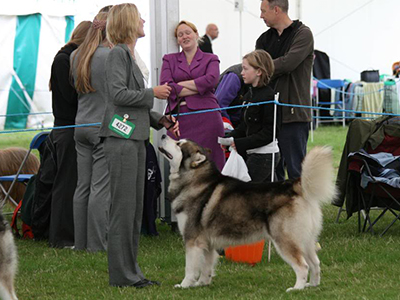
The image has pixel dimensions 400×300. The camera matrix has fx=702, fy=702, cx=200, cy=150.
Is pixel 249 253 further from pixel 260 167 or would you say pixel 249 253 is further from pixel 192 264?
pixel 192 264

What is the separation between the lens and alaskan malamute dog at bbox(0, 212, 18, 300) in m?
4.12

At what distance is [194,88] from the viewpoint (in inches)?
257

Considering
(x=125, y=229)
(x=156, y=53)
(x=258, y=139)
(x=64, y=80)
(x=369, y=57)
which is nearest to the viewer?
(x=125, y=229)

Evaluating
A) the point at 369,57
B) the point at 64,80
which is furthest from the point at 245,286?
the point at 369,57

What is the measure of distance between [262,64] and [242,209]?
4.93ft

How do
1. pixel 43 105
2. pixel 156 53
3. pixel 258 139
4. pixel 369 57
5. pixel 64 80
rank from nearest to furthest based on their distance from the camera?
pixel 258 139 → pixel 64 80 → pixel 156 53 → pixel 43 105 → pixel 369 57

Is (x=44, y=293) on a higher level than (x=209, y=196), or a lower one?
lower

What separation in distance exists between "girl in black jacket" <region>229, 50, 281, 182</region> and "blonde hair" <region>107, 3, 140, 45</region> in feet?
4.65

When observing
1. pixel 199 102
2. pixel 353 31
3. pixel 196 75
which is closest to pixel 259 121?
pixel 199 102

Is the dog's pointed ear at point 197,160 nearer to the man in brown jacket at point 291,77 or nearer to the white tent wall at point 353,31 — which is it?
the man in brown jacket at point 291,77

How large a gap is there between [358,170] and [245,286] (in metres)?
2.28

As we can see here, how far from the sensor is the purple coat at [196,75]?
654 cm

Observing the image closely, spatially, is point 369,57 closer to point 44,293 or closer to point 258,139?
point 258,139

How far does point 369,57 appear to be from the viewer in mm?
18016
